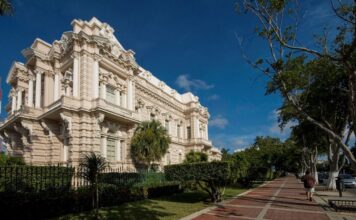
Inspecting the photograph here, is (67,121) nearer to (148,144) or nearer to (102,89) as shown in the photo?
(102,89)

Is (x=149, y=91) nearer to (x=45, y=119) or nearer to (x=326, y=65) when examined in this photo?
(x=45, y=119)

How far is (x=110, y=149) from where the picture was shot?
22906 millimetres

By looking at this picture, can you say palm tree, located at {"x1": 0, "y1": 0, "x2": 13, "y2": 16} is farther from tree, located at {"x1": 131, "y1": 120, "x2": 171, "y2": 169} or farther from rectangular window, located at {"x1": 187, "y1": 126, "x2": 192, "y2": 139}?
rectangular window, located at {"x1": 187, "y1": 126, "x2": 192, "y2": 139}

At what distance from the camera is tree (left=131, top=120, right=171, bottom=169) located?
76.1 feet

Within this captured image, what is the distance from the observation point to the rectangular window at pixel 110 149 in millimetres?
22592

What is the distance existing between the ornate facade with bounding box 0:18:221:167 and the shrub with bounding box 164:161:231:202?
322 inches

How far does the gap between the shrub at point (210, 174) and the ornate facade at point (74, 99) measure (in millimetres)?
8173

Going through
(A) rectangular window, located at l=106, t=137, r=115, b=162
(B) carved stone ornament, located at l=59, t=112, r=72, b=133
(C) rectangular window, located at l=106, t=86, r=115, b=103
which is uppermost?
(C) rectangular window, located at l=106, t=86, r=115, b=103

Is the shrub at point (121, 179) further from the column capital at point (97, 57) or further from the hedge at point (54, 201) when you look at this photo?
the column capital at point (97, 57)

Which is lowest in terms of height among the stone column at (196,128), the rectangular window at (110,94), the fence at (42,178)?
the fence at (42,178)

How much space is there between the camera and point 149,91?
32125mm

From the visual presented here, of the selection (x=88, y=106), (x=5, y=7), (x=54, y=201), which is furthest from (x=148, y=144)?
(x=5, y=7)

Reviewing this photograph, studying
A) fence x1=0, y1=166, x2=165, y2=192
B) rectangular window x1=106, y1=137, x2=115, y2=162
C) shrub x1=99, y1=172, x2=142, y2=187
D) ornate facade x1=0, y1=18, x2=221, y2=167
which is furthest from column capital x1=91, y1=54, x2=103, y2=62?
fence x1=0, y1=166, x2=165, y2=192

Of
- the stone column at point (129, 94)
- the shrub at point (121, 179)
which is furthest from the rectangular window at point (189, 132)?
the shrub at point (121, 179)
